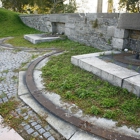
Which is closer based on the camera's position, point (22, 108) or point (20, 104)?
point (22, 108)

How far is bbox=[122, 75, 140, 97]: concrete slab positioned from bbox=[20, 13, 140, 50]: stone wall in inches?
91.0

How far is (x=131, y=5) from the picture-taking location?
9.97 meters

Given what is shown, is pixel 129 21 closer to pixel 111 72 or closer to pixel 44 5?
pixel 111 72

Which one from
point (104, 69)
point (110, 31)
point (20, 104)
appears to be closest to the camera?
point (20, 104)

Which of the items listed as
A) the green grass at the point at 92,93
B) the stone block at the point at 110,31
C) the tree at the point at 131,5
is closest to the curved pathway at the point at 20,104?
the green grass at the point at 92,93

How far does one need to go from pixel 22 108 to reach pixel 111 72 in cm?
184

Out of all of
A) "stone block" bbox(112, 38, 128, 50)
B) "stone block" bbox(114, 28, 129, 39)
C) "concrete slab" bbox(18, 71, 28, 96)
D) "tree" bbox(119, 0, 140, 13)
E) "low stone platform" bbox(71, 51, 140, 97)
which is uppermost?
"tree" bbox(119, 0, 140, 13)

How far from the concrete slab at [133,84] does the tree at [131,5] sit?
8.58 metres

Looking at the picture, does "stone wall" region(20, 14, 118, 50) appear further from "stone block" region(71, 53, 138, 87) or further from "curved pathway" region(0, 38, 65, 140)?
"curved pathway" region(0, 38, 65, 140)

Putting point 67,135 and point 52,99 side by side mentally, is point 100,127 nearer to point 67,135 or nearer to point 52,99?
point 67,135

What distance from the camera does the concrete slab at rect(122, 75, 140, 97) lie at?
2576mm

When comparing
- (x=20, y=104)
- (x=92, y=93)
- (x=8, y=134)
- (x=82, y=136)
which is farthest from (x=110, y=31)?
(x=8, y=134)

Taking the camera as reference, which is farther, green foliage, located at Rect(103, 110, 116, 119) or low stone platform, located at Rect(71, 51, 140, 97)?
low stone platform, located at Rect(71, 51, 140, 97)

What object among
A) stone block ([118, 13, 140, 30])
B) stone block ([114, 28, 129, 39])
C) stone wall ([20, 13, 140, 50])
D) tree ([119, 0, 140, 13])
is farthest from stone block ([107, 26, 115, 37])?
tree ([119, 0, 140, 13])
